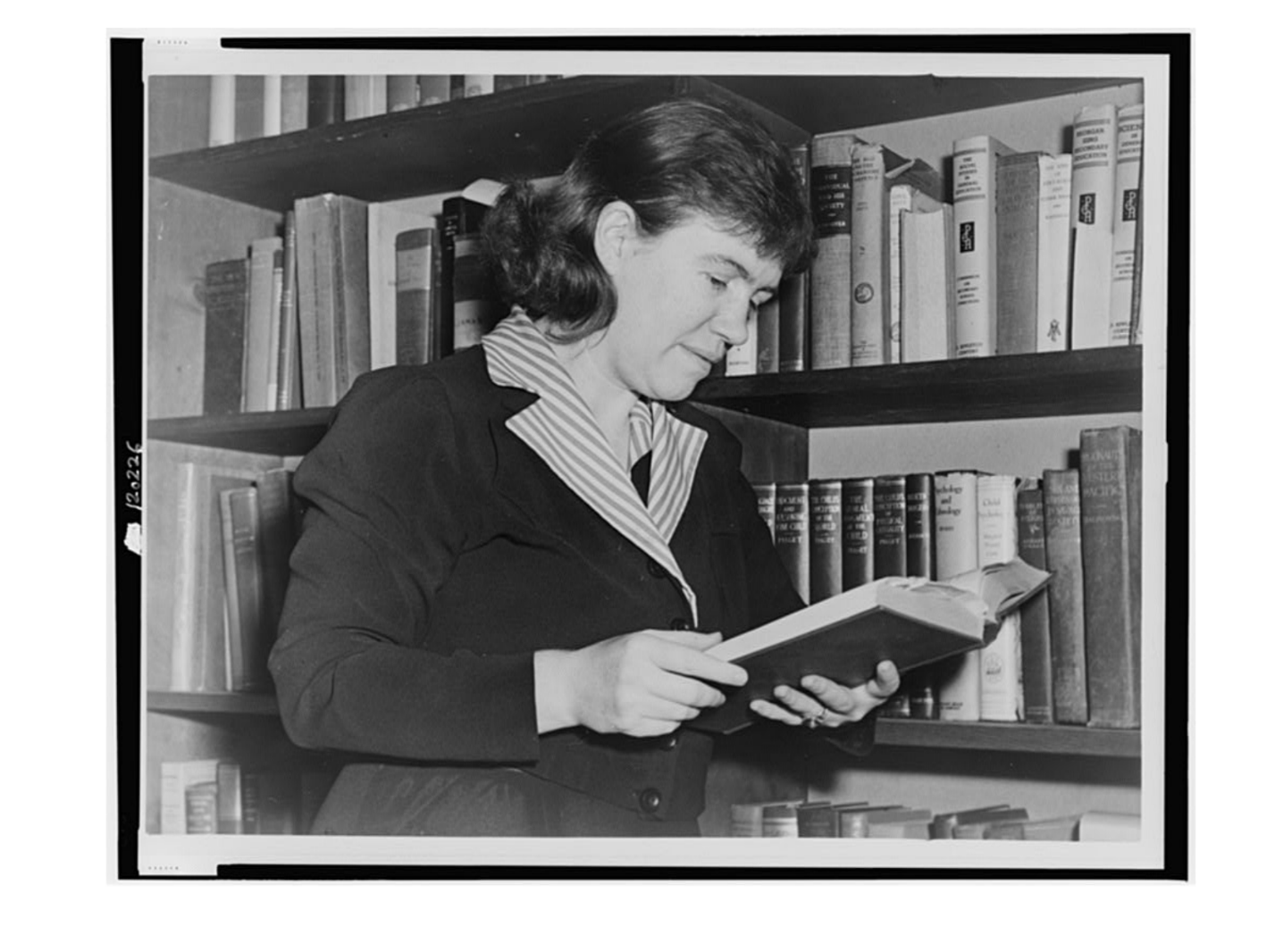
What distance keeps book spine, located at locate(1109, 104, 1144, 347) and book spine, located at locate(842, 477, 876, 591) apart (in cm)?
29

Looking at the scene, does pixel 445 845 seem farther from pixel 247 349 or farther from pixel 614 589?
pixel 247 349

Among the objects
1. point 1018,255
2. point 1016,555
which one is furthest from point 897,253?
point 1016,555

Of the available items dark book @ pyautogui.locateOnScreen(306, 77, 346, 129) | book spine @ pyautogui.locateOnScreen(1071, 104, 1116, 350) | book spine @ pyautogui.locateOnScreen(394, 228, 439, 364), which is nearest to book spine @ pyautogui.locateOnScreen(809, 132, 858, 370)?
book spine @ pyautogui.locateOnScreen(1071, 104, 1116, 350)

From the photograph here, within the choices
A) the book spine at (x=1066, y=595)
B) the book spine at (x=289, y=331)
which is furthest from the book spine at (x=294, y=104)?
the book spine at (x=1066, y=595)

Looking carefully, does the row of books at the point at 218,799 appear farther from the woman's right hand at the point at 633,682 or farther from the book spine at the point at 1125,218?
the book spine at the point at 1125,218

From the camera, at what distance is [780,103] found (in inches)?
57.9

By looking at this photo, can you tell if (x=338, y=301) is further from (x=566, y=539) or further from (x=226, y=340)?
(x=566, y=539)

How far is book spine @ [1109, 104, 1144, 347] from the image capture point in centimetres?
132

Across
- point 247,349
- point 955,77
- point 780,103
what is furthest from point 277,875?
point 955,77

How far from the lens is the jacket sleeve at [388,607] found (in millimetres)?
1250

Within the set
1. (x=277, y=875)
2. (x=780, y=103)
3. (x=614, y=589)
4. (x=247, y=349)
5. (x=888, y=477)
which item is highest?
(x=780, y=103)

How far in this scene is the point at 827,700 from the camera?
4.31 feet

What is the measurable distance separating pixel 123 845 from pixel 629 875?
0.49 meters

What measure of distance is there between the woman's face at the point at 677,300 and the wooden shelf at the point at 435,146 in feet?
0.51
